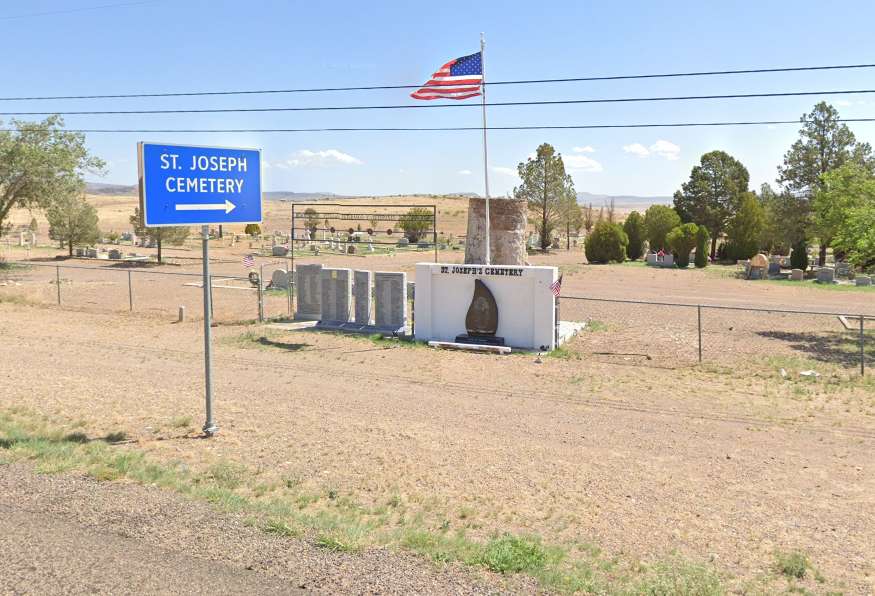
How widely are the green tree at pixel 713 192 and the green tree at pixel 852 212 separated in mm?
27278

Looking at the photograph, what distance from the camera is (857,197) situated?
933 inches

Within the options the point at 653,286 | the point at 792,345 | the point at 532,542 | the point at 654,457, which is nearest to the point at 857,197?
the point at 792,345

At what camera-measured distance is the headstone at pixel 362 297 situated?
21.4 metres

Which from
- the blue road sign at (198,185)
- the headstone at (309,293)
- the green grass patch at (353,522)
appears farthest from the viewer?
the headstone at (309,293)

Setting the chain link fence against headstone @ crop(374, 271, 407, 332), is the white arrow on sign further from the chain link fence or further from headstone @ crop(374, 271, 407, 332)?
headstone @ crop(374, 271, 407, 332)

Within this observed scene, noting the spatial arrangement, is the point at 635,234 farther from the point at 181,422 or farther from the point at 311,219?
the point at 181,422

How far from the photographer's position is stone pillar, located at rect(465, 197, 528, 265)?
69.5 feet

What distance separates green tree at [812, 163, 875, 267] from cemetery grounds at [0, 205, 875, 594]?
101 inches

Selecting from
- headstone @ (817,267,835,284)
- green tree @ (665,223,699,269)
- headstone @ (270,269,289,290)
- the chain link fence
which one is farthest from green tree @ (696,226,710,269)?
headstone @ (270,269,289,290)

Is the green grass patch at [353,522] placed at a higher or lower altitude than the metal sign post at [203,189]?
lower

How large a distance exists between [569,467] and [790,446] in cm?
362

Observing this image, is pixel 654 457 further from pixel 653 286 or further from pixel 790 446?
pixel 653 286

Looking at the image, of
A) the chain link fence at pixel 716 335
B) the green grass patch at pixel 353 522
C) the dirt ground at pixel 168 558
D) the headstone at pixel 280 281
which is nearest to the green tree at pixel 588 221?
the headstone at pixel 280 281

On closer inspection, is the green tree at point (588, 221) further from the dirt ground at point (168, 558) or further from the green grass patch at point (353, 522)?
the dirt ground at point (168, 558)
